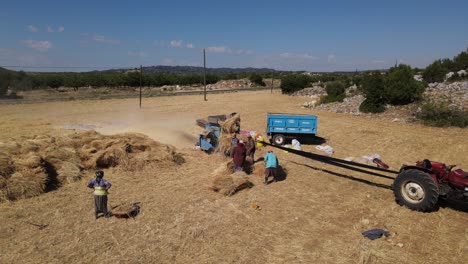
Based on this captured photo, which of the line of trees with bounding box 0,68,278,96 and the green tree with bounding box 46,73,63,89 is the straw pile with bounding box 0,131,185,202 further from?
the green tree with bounding box 46,73,63,89

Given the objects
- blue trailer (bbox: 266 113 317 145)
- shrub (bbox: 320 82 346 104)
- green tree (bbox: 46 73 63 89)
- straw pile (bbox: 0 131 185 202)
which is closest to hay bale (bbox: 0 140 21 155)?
straw pile (bbox: 0 131 185 202)

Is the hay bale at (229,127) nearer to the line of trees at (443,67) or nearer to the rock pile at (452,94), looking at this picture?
the rock pile at (452,94)

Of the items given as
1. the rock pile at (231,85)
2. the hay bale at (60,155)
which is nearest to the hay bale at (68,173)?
the hay bale at (60,155)

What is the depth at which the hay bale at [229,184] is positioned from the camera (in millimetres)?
10477

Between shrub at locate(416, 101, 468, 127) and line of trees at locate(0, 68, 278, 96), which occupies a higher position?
line of trees at locate(0, 68, 278, 96)

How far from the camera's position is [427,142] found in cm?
1861

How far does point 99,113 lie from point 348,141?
2083cm

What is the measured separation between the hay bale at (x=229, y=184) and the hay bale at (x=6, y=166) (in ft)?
19.9

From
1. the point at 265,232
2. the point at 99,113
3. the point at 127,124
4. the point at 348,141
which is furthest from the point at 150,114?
the point at 265,232

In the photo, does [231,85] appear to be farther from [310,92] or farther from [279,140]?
[279,140]

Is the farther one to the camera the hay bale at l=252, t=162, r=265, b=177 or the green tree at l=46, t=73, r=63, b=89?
the green tree at l=46, t=73, r=63, b=89

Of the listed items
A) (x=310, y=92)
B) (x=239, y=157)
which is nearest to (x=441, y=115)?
(x=239, y=157)

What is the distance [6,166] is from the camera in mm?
10195

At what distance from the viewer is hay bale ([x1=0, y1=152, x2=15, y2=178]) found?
10.1 meters
